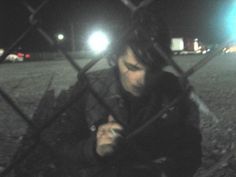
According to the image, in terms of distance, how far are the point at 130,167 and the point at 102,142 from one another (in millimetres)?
602

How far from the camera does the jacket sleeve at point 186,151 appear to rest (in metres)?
2.22

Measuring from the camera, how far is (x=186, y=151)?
2.33m

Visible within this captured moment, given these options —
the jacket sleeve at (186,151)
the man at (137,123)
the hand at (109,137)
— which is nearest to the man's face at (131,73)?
the man at (137,123)

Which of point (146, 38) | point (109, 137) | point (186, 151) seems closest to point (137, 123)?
point (186, 151)

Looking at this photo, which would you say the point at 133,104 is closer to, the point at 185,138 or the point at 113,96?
the point at 113,96

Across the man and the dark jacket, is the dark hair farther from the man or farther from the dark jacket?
the dark jacket

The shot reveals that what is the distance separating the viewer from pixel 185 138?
93.6 inches

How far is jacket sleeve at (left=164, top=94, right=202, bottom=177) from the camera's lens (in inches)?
87.4

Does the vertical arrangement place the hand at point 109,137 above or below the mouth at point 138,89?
below

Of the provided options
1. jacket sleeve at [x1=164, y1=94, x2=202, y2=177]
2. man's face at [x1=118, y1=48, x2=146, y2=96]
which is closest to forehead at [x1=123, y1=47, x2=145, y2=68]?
man's face at [x1=118, y1=48, x2=146, y2=96]

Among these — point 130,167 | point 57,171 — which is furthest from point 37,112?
point 130,167

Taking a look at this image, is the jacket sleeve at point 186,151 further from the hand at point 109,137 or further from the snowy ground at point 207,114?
the hand at point 109,137

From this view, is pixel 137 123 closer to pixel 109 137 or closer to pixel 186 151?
pixel 186 151

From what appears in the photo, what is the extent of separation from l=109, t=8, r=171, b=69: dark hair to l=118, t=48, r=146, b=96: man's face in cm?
3
